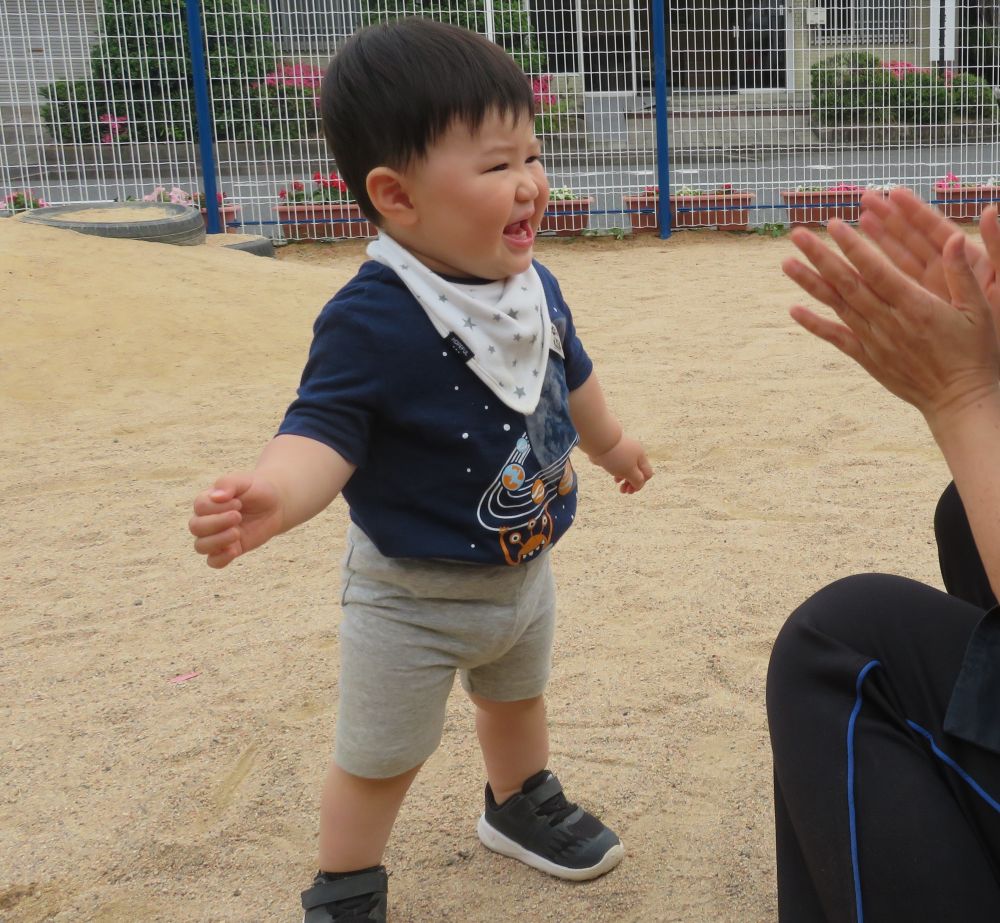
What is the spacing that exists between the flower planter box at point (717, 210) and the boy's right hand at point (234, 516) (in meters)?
8.13

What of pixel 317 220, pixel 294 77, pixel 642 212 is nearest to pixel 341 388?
pixel 294 77

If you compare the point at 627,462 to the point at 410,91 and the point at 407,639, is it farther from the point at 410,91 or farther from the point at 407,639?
the point at 410,91

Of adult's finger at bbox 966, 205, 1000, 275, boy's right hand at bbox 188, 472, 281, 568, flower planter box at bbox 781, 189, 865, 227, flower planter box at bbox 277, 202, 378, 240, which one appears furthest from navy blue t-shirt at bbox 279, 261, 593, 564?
flower planter box at bbox 781, 189, 865, 227

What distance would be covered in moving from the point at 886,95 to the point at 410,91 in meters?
8.60

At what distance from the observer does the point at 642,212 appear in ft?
29.9

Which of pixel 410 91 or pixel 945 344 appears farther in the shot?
pixel 410 91

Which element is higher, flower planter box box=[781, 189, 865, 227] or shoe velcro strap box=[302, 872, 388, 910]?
flower planter box box=[781, 189, 865, 227]

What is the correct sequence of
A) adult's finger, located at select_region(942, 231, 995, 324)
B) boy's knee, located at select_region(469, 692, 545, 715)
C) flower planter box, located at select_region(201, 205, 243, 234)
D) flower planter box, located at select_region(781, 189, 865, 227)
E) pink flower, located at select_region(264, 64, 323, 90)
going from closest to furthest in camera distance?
adult's finger, located at select_region(942, 231, 995, 324) → boy's knee, located at select_region(469, 692, 545, 715) → pink flower, located at select_region(264, 64, 323, 90) → flower planter box, located at select_region(201, 205, 243, 234) → flower planter box, located at select_region(781, 189, 865, 227)

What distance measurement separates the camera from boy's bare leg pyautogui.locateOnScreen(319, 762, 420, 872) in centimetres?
172

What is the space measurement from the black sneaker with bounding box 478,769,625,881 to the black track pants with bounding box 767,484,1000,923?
0.46m

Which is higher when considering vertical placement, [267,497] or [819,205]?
[267,497]

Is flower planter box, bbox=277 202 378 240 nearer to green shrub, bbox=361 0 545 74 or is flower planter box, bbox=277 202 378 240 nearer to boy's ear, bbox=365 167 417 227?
green shrub, bbox=361 0 545 74

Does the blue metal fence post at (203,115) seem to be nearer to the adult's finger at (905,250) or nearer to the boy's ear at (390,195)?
the boy's ear at (390,195)

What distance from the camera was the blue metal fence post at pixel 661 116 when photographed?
861 centimetres
